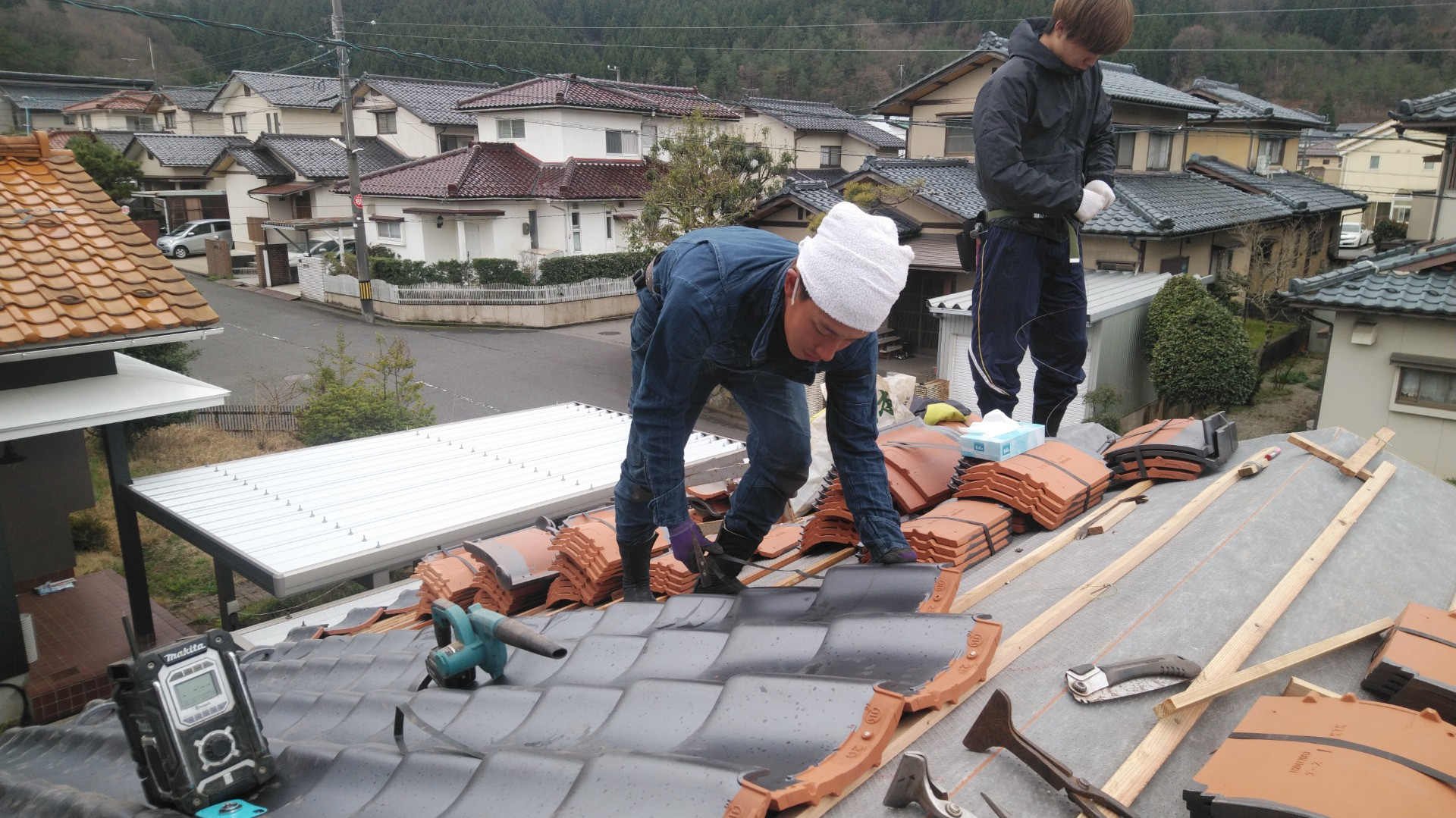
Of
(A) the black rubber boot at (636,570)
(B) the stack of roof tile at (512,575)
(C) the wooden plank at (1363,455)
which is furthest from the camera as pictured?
(B) the stack of roof tile at (512,575)

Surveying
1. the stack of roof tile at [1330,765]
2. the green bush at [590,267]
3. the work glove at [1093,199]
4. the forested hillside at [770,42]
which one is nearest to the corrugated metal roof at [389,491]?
the work glove at [1093,199]

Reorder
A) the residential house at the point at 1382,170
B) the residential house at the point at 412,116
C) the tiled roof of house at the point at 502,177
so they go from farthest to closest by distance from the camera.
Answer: the residential house at the point at 1382,170 → the residential house at the point at 412,116 → the tiled roof of house at the point at 502,177

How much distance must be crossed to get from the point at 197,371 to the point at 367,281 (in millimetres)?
5724

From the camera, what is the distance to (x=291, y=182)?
33.1 metres

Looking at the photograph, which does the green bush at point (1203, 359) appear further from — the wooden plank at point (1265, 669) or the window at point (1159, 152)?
the wooden plank at point (1265, 669)

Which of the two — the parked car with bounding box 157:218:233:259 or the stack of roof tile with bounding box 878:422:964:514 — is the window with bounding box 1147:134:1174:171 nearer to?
the stack of roof tile with bounding box 878:422:964:514

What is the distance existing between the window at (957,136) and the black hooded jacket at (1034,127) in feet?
59.2

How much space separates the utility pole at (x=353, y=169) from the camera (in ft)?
72.2

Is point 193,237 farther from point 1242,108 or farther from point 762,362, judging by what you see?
point 762,362

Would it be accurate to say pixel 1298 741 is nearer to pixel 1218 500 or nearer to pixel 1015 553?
pixel 1015 553

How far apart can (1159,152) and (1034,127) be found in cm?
1951

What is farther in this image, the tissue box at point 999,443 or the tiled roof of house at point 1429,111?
the tiled roof of house at point 1429,111

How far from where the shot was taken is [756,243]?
3.01 metres

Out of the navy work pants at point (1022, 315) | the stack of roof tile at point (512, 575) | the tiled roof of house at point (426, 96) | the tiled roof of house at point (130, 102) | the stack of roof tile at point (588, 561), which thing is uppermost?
the tiled roof of house at point (130, 102)
